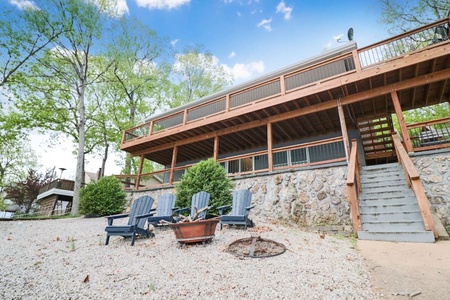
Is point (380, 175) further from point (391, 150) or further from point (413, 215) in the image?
point (391, 150)

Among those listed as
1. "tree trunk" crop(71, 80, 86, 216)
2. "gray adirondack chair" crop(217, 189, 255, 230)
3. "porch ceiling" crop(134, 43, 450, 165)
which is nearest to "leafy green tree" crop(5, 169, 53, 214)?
"tree trunk" crop(71, 80, 86, 216)

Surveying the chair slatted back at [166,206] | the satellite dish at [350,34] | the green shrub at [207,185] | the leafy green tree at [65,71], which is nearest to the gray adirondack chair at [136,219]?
the chair slatted back at [166,206]

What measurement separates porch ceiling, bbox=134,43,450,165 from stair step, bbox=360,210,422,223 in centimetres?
390

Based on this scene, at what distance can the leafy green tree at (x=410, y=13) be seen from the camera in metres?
11.9

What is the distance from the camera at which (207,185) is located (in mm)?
6125

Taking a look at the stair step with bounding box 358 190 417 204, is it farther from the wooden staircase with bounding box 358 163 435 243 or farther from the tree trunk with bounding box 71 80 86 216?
the tree trunk with bounding box 71 80 86 216

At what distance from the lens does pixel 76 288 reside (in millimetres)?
2371

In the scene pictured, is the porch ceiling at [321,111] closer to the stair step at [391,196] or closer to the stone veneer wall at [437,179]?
the stone veneer wall at [437,179]

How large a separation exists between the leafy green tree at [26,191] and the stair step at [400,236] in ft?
81.7

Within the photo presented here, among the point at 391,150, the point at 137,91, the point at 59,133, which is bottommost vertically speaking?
the point at 391,150

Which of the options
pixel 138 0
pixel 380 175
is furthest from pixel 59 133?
pixel 380 175

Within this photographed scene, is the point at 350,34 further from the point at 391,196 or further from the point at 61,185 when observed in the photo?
the point at 61,185

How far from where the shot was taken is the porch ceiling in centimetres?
636

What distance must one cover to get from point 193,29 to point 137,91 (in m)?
6.14
